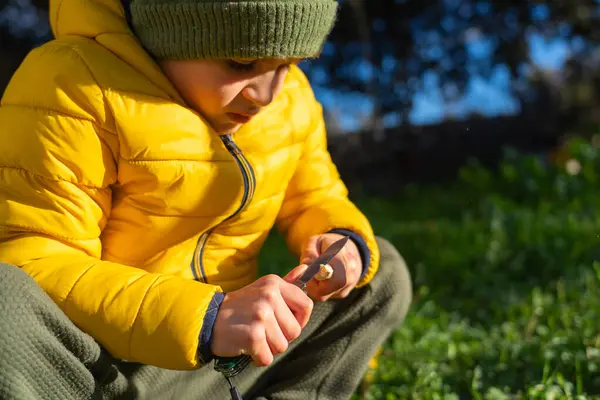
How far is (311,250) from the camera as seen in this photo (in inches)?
74.3

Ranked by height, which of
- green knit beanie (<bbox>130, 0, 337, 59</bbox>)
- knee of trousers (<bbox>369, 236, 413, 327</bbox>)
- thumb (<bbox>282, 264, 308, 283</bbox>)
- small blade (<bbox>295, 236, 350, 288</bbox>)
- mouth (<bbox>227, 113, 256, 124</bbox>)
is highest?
green knit beanie (<bbox>130, 0, 337, 59</bbox>)

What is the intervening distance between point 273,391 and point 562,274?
174cm

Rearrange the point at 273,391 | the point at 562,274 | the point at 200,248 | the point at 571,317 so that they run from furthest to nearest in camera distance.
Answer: the point at 562,274 → the point at 571,317 → the point at 273,391 → the point at 200,248

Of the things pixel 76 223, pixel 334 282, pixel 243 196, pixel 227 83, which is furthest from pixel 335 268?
pixel 76 223

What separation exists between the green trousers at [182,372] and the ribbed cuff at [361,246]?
88 mm

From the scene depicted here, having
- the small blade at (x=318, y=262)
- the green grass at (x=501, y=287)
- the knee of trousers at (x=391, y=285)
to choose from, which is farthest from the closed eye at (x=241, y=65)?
the green grass at (x=501, y=287)

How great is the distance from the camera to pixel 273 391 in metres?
2.02

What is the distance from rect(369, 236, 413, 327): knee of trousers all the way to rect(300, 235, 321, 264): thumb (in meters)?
0.22

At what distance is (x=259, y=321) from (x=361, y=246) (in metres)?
0.58

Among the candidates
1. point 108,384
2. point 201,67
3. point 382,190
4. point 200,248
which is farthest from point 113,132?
point 382,190

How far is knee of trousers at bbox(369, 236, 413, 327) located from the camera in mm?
2061

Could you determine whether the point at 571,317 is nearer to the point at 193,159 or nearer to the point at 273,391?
the point at 273,391

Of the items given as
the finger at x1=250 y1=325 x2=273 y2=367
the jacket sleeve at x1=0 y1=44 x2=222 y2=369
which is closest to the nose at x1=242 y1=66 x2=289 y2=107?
the jacket sleeve at x1=0 y1=44 x2=222 y2=369

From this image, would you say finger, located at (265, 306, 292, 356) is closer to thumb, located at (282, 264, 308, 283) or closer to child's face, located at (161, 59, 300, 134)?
thumb, located at (282, 264, 308, 283)
